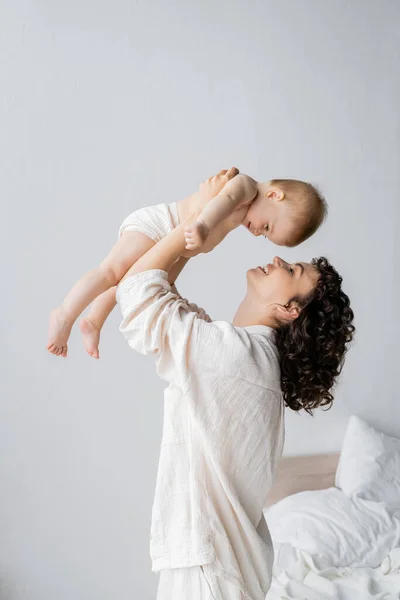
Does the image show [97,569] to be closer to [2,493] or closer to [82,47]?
[2,493]

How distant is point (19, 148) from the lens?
107 inches

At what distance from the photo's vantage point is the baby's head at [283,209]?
1.77 metres

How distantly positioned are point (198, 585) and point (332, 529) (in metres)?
1.32

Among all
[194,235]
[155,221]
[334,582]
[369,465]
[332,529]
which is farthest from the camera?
[369,465]

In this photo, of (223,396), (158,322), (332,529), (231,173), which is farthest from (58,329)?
(332,529)

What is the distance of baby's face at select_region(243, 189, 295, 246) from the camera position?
1774mm

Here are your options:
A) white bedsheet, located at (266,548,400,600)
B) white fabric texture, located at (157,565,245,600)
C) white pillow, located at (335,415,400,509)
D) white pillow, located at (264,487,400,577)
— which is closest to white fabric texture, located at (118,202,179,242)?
white fabric texture, located at (157,565,245,600)

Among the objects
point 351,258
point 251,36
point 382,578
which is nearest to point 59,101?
point 251,36

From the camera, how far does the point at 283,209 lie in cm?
178

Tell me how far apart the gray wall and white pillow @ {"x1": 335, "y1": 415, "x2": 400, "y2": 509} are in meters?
0.20

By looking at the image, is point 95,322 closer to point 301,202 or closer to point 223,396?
point 223,396

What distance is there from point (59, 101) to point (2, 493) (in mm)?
1429

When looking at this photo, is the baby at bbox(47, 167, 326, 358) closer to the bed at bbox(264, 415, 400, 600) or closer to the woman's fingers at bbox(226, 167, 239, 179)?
the woman's fingers at bbox(226, 167, 239, 179)

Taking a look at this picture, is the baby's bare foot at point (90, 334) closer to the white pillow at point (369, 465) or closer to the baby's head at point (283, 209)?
the baby's head at point (283, 209)
